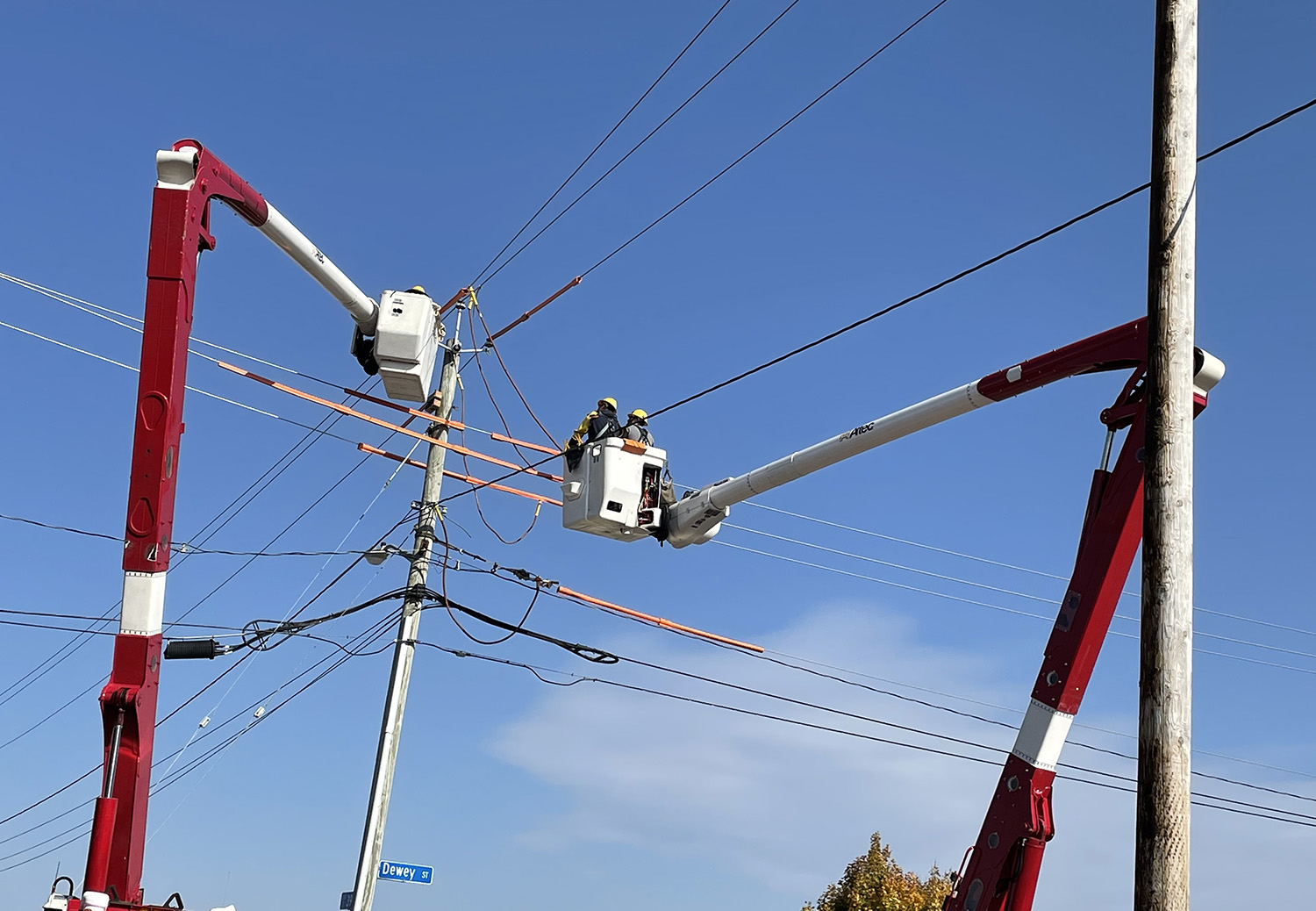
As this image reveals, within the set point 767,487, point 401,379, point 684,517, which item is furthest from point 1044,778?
point 401,379

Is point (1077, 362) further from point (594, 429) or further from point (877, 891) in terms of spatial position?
point (877, 891)

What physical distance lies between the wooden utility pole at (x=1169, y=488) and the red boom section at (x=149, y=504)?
6.98m

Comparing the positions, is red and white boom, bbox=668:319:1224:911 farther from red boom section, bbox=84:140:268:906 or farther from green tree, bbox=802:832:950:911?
green tree, bbox=802:832:950:911

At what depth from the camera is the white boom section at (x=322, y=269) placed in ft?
41.7

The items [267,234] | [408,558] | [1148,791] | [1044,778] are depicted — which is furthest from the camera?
[408,558]

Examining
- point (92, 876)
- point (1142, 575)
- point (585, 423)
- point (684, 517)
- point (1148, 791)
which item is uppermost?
point (585, 423)

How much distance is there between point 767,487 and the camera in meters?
13.4

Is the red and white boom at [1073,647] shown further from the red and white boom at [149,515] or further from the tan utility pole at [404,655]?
the tan utility pole at [404,655]

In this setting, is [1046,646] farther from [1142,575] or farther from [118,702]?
[118,702]

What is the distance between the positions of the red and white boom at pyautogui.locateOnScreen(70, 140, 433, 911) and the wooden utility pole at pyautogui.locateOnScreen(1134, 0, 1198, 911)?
22.7ft

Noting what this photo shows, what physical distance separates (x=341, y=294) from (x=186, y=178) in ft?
10.5

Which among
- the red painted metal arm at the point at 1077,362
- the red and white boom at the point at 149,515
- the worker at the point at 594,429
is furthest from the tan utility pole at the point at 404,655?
the red painted metal arm at the point at 1077,362

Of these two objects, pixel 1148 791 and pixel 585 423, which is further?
pixel 585 423

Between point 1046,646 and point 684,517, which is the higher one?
point 684,517
